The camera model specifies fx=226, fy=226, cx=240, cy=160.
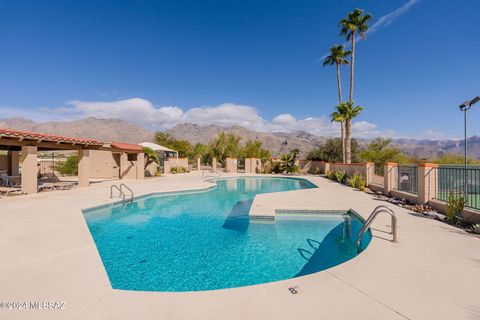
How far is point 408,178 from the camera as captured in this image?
1005 centimetres

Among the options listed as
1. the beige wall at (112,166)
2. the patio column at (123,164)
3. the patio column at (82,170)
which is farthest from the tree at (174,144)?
the patio column at (82,170)

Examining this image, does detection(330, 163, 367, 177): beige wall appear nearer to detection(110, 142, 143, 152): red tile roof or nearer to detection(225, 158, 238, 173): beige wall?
detection(225, 158, 238, 173): beige wall

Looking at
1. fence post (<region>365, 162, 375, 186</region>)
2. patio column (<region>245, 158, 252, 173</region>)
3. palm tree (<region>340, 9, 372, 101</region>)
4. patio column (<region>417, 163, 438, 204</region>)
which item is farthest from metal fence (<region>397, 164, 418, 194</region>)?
patio column (<region>245, 158, 252, 173</region>)

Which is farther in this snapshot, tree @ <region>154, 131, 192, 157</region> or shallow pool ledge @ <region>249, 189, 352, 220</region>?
tree @ <region>154, 131, 192, 157</region>

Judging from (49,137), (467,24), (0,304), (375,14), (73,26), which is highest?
(375,14)

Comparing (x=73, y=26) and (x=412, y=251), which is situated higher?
(x=73, y=26)

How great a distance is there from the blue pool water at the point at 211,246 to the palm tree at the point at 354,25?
758 inches

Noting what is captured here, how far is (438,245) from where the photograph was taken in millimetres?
4676

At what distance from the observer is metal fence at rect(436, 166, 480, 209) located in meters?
6.89

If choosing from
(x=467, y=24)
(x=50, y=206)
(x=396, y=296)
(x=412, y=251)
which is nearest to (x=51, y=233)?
(x=50, y=206)

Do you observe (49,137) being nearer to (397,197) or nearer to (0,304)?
(0,304)

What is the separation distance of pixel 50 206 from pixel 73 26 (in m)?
17.0

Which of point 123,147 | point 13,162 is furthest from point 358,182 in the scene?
point 13,162

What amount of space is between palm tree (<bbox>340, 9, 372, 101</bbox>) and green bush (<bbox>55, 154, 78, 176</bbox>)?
27514 millimetres
